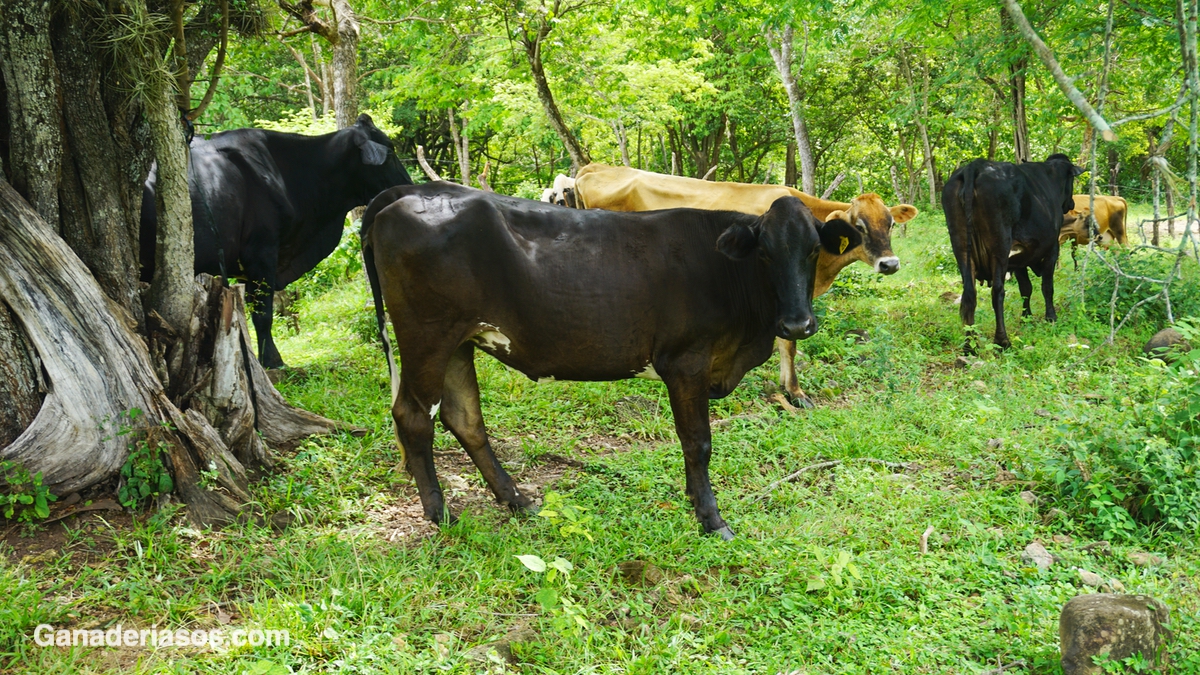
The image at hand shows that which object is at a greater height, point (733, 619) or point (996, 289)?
point (996, 289)

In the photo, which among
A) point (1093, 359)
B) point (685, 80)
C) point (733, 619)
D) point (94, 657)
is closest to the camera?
point (94, 657)

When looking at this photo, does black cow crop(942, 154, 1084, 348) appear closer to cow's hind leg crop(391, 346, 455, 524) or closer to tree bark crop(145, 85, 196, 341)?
cow's hind leg crop(391, 346, 455, 524)

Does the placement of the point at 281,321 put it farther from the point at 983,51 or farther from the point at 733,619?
the point at 983,51

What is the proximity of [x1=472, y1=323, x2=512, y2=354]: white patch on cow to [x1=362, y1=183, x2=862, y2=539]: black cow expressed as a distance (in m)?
A: 0.01

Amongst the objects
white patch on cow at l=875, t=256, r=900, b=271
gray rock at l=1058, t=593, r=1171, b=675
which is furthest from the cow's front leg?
white patch on cow at l=875, t=256, r=900, b=271

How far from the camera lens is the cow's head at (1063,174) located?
972 cm

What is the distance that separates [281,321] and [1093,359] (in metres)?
8.65

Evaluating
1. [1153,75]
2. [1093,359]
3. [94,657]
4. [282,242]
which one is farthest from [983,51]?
[94,657]

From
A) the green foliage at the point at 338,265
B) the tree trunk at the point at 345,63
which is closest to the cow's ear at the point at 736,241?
the green foliage at the point at 338,265

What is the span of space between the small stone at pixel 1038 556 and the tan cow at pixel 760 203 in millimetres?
2759

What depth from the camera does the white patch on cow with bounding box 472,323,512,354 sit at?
176 inches

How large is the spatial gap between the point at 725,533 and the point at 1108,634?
1.88 m

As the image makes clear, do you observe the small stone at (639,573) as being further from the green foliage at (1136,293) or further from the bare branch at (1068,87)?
the green foliage at (1136,293)

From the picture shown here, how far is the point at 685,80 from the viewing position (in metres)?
18.3
